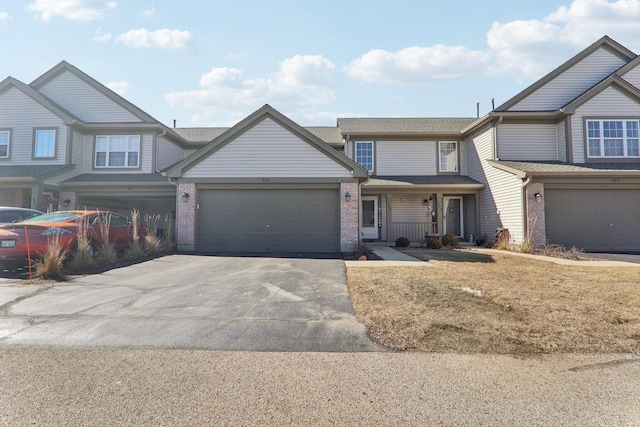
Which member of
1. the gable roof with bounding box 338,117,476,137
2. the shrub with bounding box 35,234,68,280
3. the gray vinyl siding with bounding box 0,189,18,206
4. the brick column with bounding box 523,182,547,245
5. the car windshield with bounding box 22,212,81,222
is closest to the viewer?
the shrub with bounding box 35,234,68,280

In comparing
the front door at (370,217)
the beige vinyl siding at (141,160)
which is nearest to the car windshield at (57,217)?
the beige vinyl siding at (141,160)

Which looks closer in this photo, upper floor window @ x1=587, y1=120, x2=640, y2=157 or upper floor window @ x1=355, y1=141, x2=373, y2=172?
upper floor window @ x1=587, y1=120, x2=640, y2=157

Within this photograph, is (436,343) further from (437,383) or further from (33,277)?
(33,277)

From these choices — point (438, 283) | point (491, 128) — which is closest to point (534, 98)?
point (491, 128)

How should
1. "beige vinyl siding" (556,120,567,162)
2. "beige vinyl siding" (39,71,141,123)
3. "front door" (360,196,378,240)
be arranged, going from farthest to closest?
A: "front door" (360,196,378,240) → "beige vinyl siding" (39,71,141,123) → "beige vinyl siding" (556,120,567,162)

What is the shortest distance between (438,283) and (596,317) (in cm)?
256

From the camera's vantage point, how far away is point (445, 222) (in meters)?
17.8

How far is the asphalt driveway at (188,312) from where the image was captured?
4.30 metres

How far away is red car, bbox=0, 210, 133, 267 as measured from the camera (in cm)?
841

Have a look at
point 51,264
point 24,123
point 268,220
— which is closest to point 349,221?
point 268,220

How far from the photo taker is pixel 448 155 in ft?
60.5

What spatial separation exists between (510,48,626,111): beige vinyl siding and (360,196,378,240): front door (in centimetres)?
759

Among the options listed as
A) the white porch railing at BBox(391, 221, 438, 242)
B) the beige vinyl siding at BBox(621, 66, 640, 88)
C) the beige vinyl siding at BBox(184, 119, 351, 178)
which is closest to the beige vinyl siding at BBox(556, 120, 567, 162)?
the beige vinyl siding at BBox(621, 66, 640, 88)

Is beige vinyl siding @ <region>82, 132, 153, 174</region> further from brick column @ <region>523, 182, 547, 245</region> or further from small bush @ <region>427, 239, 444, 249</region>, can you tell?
brick column @ <region>523, 182, 547, 245</region>
